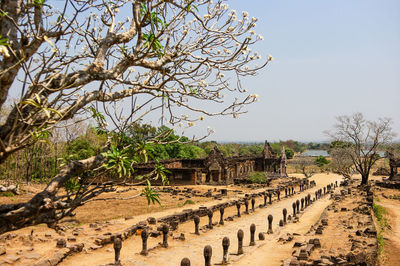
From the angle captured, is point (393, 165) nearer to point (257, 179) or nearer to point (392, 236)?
point (257, 179)

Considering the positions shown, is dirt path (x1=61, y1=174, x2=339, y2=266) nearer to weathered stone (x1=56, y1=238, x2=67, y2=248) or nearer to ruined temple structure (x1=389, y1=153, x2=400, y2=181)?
weathered stone (x1=56, y1=238, x2=67, y2=248)

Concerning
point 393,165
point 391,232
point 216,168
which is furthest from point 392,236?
point 393,165

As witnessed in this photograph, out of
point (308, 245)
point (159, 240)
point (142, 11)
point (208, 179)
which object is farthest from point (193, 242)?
point (208, 179)

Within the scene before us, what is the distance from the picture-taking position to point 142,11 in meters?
5.20

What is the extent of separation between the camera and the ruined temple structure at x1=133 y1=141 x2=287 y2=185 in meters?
33.7

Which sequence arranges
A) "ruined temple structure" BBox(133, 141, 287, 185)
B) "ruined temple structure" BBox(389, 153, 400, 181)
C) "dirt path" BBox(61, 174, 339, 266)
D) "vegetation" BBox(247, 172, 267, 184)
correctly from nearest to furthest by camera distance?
"dirt path" BBox(61, 174, 339, 266) → "ruined temple structure" BBox(133, 141, 287, 185) → "vegetation" BBox(247, 172, 267, 184) → "ruined temple structure" BBox(389, 153, 400, 181)

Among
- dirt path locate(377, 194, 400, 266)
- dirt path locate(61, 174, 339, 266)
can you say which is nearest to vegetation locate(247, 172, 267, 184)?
dirt path locate(377, 194, 400, 266)

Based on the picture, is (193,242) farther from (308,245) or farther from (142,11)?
(142,11)

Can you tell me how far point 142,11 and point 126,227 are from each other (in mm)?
11034

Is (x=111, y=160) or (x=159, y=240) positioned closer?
(x=111, y=160)

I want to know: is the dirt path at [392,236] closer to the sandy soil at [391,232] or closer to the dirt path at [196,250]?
the sandy soil at [391,232]

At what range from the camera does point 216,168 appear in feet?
117

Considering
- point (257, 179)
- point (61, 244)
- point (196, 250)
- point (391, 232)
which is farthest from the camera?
point (257, 179)

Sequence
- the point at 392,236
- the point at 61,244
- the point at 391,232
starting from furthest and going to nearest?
the point at 391,232 → the point at 392,236 → the point at 61,244
